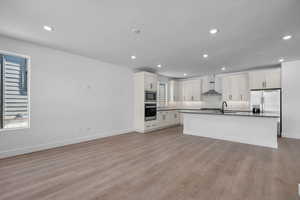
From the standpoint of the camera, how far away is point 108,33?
2.90 meters

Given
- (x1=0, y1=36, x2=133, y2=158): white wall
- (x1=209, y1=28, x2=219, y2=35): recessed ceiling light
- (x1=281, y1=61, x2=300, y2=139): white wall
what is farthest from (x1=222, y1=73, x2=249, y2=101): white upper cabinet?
(x1=0, y1=36, x2=133, y2=158): white wall

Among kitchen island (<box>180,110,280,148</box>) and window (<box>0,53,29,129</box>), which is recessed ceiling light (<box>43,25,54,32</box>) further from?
kitchen island (<box>180,110,280,148</box>)

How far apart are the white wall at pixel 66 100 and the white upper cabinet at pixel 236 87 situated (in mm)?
4775

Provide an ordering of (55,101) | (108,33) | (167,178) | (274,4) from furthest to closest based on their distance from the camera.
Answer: (55,101) → (108,33) → (167,178) → (274,4)

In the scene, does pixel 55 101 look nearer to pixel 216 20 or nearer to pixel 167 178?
→ pixel 167 178

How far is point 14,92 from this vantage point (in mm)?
3316

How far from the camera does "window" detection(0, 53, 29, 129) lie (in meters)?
3.18

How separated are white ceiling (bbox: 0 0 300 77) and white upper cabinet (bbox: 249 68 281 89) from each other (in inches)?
47.5

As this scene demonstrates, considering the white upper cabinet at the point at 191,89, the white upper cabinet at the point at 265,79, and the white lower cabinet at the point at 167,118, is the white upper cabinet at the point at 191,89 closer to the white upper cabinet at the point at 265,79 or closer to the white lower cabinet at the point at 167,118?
the white lower cabinet at the point at 167,118

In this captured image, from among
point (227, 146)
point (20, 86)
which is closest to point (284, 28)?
point (227, 146)

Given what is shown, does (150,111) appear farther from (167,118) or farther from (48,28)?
(48,28)

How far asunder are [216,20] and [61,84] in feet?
13.6

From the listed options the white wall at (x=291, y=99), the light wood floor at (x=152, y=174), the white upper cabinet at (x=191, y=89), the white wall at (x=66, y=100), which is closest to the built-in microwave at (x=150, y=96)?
the white wall at (x=66, y=100)

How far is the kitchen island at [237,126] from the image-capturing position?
3.91 m
